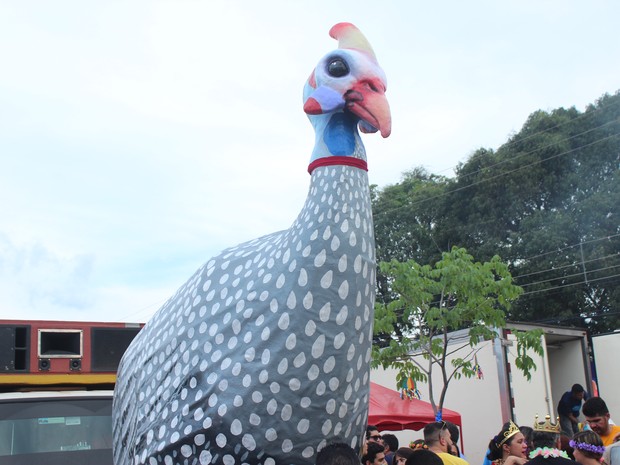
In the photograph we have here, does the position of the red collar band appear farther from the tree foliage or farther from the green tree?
the tree foliage

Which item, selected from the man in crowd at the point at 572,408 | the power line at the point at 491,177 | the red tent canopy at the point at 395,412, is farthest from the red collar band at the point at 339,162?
the power line at the point at 491,177

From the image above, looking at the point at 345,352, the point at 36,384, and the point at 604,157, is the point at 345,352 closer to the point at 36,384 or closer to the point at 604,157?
the point at 36,384

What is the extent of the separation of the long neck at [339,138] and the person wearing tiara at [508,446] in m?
3.23

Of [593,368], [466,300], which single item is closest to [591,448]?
[466,300]

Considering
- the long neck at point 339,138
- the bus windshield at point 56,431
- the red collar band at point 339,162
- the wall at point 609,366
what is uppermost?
the long neck at point 339,138

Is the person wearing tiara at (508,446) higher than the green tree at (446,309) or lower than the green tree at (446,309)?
lower

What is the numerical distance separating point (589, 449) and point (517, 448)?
1495mm

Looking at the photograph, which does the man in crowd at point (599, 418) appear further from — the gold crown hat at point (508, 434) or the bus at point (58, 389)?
the bus at point (58, 389)

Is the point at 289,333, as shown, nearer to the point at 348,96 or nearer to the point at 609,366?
the point at 348,96

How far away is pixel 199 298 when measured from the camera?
3795 mm

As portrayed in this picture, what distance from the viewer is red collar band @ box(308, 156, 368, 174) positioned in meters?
3.80

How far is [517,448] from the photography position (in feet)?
20.2

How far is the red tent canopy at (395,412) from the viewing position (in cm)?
1110

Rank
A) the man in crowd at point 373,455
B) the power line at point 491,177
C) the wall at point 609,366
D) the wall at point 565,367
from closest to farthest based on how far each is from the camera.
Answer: the man in crowd at point 373,455 → the wall at point 565,367 → the wall at point 609,366 → the power line at point 491,177
